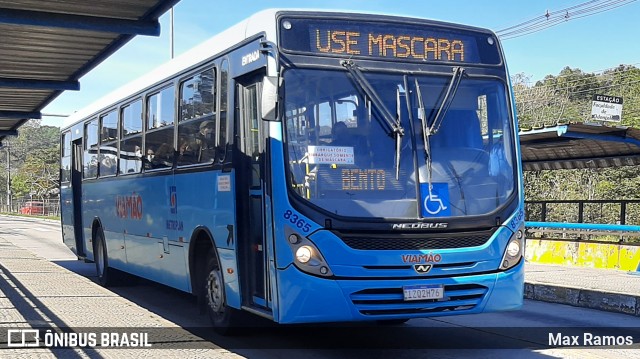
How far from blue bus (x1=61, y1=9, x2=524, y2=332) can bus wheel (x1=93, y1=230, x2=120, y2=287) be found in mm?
6063

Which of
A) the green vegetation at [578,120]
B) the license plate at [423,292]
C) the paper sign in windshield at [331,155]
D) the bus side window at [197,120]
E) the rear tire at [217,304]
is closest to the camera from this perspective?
the license plate at [423,292]

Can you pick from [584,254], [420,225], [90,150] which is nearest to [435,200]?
[420,225]

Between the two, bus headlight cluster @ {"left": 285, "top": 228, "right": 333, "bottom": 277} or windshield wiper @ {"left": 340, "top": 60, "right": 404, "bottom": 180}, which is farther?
windshield wiper @ {"left": 340, "top": 60, "right": 404, "bottom": 180}

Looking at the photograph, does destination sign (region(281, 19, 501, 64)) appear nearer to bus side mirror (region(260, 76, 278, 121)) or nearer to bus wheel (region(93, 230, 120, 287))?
bus side mirror (region(260, 76, 278, 121))

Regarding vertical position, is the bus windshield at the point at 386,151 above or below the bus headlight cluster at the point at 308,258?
above

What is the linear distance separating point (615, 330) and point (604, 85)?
2096 inches

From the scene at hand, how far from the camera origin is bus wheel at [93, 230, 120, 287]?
13906mm

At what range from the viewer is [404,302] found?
22.4 feet

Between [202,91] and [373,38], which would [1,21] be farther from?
[373,38]

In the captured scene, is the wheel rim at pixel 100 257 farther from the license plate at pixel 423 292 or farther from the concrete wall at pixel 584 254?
the concrete wall at pixel 584 254

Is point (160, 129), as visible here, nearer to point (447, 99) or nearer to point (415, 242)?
point (447, 99)

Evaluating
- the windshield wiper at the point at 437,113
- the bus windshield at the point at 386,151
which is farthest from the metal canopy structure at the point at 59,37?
the windshield wiper at the point at 437,113

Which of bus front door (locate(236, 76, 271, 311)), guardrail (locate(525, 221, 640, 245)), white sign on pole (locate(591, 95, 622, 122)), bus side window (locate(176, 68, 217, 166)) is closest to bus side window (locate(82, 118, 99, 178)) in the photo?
bus side window (locate(176, 68, 217, 166))

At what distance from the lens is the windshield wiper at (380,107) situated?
707cm
